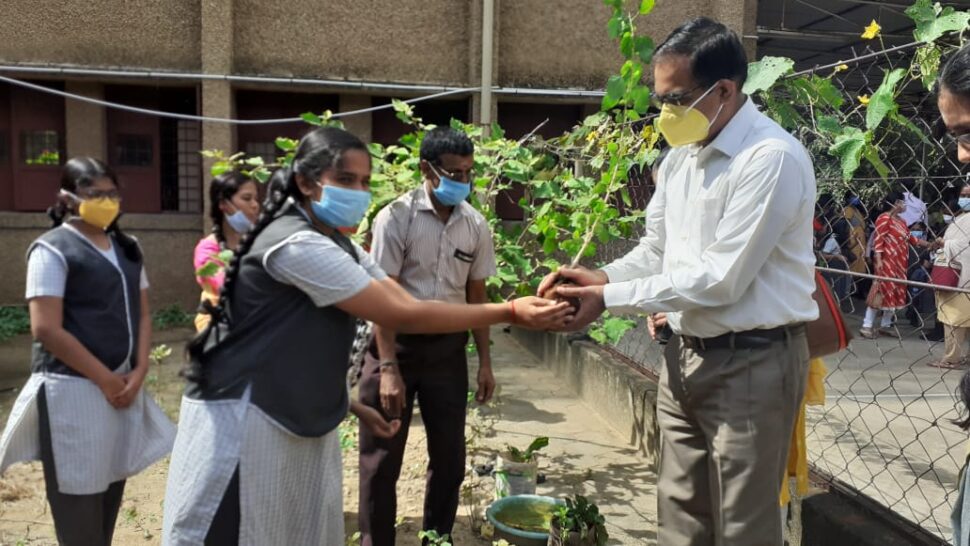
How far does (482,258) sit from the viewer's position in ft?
11.3

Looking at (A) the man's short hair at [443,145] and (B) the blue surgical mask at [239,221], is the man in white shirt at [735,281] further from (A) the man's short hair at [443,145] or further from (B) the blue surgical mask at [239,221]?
(B) the blue surgical mask at [239,221]

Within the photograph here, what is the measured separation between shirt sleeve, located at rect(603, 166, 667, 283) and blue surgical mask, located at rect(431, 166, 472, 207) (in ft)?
2.43

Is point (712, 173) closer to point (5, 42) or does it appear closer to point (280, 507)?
point (280, 507)

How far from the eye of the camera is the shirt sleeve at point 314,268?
6.35ft

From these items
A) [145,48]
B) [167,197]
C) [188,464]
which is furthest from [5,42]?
[188,464]

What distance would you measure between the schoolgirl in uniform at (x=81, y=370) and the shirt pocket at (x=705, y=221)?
2.07 metres

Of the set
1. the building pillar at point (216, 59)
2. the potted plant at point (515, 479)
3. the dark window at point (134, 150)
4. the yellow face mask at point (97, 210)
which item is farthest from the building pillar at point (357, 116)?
the yellow face mask at point (97, 210)

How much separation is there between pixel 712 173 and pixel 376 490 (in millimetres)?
1853

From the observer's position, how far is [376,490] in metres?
3.26

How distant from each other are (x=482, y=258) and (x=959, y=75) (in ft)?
6.91

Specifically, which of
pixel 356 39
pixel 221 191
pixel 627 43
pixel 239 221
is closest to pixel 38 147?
pixel 356 39

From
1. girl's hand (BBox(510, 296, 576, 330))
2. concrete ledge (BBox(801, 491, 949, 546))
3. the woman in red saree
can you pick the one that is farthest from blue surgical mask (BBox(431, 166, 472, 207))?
the woman in red saree

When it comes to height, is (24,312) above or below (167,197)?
below

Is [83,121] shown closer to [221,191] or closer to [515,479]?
[221,191]
